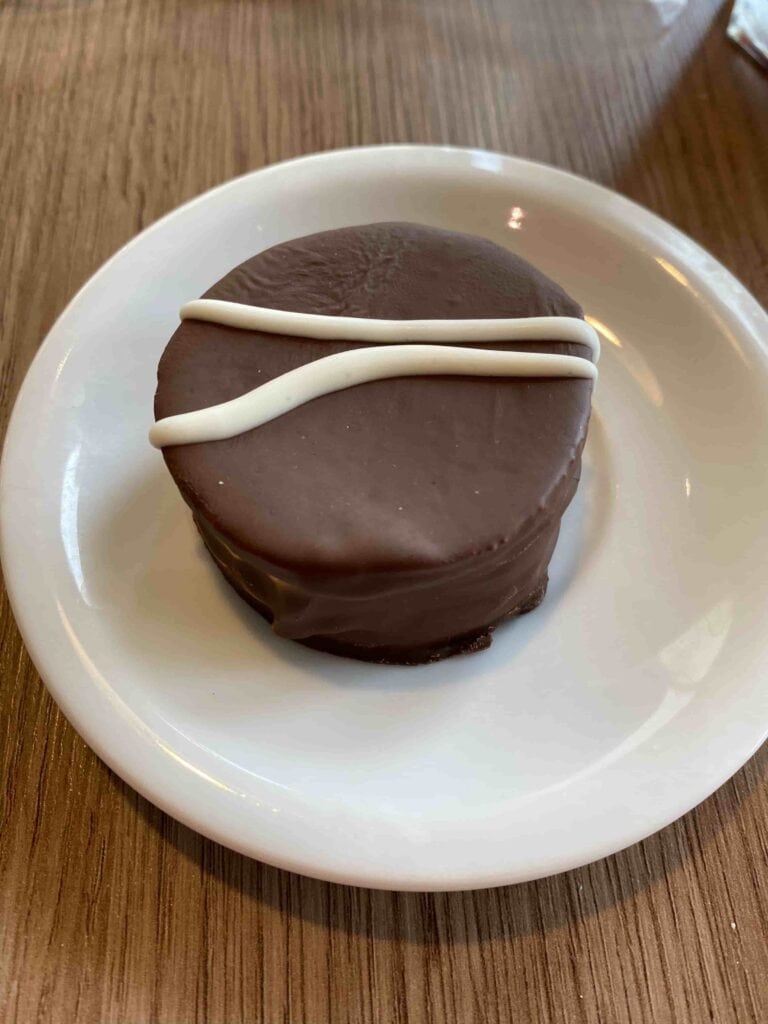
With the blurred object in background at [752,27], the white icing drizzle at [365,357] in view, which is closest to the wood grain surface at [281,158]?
the blurred object in background at [752,27]

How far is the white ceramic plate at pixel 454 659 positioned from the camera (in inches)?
35.4

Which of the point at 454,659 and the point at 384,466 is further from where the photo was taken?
the point at 454,659

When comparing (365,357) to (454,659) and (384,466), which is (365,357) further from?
(454,659)

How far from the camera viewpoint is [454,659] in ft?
3.54

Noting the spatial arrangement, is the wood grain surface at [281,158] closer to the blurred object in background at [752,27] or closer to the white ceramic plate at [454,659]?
the blurred object in background at [752,27]

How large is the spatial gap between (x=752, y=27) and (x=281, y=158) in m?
1.15

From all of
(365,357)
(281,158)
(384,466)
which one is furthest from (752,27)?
(384,466)

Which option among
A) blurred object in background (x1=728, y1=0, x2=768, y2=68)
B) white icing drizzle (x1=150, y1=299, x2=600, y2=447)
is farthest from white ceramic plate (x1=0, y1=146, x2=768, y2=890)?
blurred object in background (x1=728, y1=0, x2=768, y2=68)

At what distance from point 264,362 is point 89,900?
0.69 m

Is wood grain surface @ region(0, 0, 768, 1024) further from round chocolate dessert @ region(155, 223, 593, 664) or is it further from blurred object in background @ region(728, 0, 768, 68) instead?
round chocolate dessert @ region(155, 223, 593, 664)

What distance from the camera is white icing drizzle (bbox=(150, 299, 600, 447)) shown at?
998 mm

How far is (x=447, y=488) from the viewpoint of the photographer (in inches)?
37.9

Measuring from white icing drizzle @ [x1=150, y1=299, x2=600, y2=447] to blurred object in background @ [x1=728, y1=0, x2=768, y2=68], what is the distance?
1.27 metres

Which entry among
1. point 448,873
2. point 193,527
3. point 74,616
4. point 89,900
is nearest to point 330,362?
point 193,527
